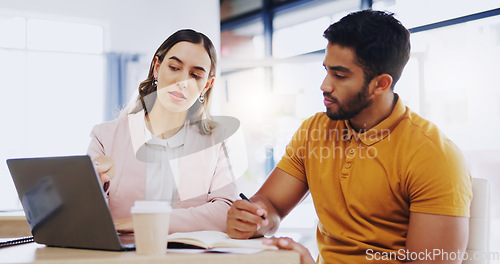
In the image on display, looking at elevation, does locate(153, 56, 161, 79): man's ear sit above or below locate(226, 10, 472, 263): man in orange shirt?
above

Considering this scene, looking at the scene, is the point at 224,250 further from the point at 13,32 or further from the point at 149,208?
the point at 13,32

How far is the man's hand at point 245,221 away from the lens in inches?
45.8

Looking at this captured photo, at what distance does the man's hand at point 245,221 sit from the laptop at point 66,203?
250mm

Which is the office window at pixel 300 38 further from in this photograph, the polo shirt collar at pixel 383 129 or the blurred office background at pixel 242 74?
the polo shirt collar at pixel 383 129

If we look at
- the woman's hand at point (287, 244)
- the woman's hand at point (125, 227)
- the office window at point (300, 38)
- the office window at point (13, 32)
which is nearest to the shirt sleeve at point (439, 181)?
the woman's hand at point (287, 244)

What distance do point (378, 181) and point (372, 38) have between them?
1.46 feet

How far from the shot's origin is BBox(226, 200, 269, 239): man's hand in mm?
1162

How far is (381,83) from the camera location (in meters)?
1.54

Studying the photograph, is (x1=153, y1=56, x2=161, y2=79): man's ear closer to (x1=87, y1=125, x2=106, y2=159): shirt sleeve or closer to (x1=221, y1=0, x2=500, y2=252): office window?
(x1=87, y1=125, x2=106, y2=159): shirt sleeve

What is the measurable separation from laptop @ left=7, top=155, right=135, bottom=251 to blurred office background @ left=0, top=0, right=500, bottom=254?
3.05 metres

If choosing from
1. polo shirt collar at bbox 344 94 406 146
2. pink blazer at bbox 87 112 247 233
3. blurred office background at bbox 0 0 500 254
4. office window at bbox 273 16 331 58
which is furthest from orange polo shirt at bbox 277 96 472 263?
office window at bbox 273 16 331 58

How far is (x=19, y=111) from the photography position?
178 inches

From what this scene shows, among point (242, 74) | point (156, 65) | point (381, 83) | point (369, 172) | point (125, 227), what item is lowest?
point (125, 227)

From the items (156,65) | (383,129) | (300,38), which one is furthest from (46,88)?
(383,129)
